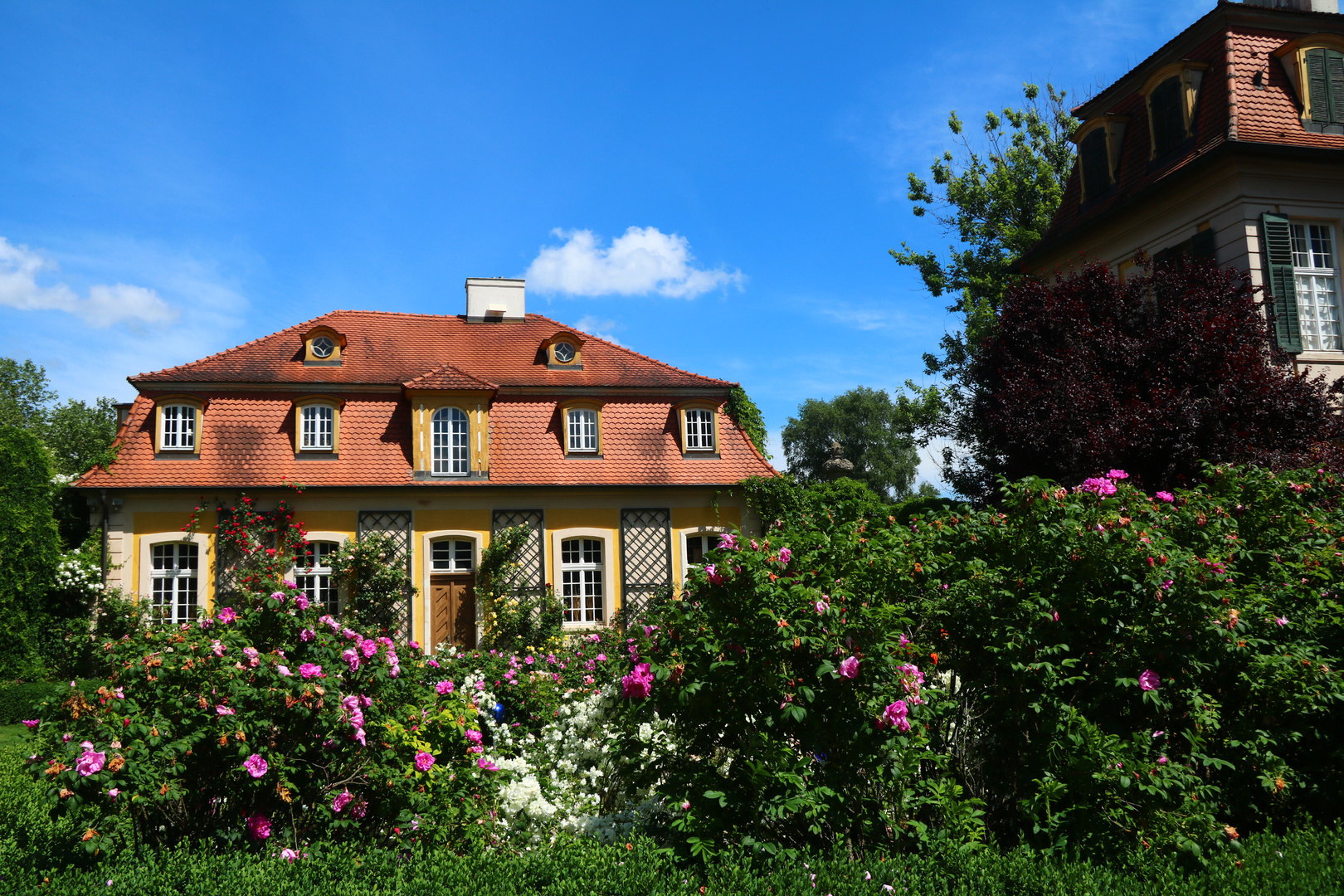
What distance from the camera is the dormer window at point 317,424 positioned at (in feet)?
58.2

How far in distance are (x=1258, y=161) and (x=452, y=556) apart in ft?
51.0

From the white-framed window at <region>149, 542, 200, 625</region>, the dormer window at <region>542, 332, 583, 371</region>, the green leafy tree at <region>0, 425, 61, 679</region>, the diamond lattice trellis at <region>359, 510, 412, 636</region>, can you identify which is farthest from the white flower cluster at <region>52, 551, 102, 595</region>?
the dormer window at <region>542, 332, 583, 371</region>

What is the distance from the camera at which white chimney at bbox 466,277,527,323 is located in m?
21.5

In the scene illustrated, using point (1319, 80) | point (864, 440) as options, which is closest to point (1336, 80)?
point (1319, 80)

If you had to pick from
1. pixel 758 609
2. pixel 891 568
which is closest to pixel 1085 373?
pixel 891 568

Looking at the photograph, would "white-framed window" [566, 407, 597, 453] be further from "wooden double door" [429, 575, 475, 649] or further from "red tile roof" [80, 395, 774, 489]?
"wooden double door" [429, 575, 475, 649]

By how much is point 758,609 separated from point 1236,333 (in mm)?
10328

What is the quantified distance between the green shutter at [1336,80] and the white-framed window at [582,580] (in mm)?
14755

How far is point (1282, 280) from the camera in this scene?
12.9 meters

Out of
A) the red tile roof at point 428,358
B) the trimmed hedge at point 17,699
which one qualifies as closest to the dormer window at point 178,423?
the red tile roof at point 428,358

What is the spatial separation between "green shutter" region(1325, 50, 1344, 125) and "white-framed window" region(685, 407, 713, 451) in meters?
12.1

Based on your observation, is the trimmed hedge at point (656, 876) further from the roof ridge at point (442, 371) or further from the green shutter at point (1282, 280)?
the roof ridge at point (442, 371)

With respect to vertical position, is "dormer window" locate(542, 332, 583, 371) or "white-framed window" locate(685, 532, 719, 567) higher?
"dormer window" locate(542, 332, 583, 371)

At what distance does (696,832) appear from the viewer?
4.77 metres
